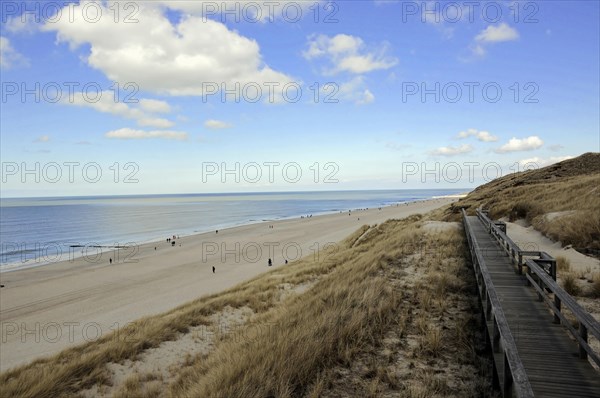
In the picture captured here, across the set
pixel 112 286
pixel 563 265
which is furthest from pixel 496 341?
pixel 112 286

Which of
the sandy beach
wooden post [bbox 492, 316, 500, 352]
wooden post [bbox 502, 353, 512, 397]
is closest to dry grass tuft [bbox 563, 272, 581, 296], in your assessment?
wooden post [bbox 492, 316, 500, 352]

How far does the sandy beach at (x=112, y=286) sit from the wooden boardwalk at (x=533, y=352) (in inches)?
578

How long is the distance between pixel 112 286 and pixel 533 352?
26.4 m

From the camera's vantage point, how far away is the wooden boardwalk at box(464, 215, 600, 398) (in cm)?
403

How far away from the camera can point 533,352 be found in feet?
16.5

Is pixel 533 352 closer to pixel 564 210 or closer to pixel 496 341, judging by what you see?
pixel 496 341

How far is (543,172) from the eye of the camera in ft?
134

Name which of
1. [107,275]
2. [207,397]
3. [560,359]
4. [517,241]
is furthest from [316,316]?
[107,275]

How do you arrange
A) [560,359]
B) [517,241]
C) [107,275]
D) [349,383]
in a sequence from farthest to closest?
[107,275]
[517,241]
[349,383]
[560,359]

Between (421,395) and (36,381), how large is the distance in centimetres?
808

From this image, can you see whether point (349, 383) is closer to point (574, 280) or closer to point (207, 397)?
point (207, 397)

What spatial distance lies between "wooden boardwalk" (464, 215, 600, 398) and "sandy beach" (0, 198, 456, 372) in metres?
14.7

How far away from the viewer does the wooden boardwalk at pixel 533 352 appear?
159 inches

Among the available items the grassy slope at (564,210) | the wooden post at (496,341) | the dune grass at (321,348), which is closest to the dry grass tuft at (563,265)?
the dune grass at (321,348)
